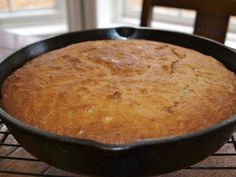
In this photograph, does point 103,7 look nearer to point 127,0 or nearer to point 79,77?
point 127,0

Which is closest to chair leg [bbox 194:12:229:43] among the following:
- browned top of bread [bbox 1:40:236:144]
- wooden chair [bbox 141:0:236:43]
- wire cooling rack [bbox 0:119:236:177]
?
wooden chair [bbox 141:0:236:43]

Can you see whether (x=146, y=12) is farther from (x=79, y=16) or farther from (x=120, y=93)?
(x=120, y=93)

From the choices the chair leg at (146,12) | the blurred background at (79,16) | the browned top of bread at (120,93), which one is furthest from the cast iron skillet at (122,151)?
the blurred background at (79,16)

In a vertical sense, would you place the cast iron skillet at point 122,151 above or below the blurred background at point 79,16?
above

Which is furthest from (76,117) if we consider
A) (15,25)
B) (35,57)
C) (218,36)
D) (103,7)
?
(15,25)

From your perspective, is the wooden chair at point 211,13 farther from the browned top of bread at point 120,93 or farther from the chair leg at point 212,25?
the browned top of bread at point 120,93

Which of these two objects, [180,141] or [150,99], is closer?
[180,141]

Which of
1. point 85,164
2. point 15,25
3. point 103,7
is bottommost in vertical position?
point 15,25
